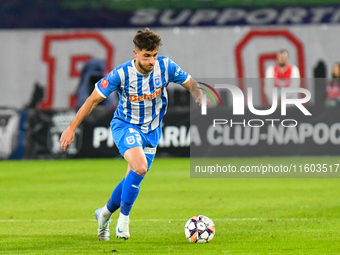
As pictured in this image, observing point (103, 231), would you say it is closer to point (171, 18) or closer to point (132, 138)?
point (132, 138)

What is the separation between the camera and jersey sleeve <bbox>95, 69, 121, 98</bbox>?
598 centimetres

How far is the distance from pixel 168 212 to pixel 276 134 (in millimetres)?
7070

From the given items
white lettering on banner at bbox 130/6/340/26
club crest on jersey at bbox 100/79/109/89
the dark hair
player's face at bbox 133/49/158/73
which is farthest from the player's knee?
white lettering on banner at bbox 130/6/340/26

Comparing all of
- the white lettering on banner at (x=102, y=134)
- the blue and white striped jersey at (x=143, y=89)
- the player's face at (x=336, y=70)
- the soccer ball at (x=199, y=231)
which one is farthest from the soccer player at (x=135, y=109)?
the player's face at (x=336, y=70)

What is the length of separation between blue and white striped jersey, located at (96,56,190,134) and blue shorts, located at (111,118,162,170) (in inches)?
2.1

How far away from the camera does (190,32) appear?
69.9 ft

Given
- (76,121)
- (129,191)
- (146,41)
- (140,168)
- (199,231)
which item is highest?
(146,41)

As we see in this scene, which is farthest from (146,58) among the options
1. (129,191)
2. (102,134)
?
(102,134)

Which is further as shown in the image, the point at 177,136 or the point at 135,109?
the point at 177,136

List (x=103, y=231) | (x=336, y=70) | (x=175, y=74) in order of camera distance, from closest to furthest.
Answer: (x=103, y=231) → (x=175, y=74) → (x=336, y=70)

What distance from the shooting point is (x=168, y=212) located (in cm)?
806

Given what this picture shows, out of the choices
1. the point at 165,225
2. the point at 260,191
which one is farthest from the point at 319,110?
the point at 165,225

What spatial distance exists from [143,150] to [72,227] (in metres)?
1.39

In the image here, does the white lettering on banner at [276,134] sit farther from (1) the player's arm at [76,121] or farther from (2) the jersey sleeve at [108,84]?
(1) the player's arm at [76,121]
